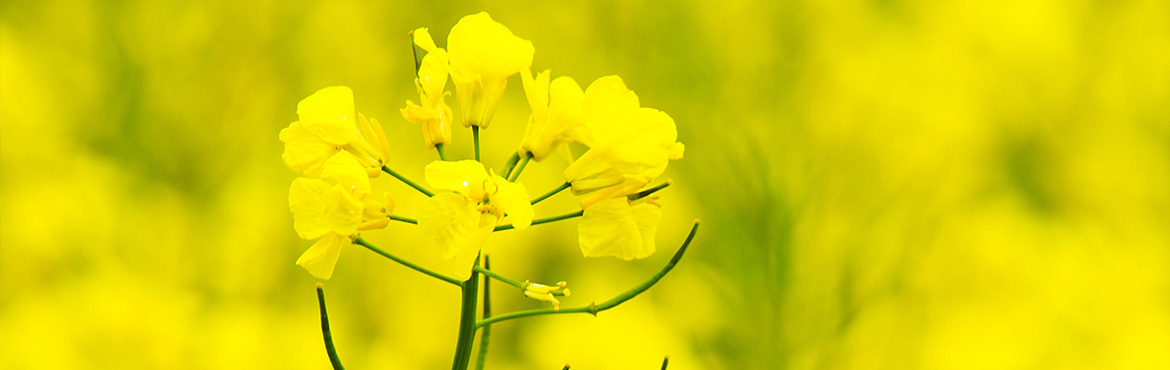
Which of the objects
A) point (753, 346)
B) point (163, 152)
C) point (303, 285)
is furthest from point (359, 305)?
point (753, 346)

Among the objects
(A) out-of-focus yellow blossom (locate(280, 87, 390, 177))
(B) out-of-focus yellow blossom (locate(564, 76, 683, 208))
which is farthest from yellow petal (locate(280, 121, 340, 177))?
(B) out-of-focus yellow blossom (locate(564, 76, 683, 208))

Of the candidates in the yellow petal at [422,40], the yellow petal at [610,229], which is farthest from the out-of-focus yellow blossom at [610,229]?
the yellow petal at [422,40]

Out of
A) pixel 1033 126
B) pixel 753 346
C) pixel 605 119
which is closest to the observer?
pixel 605 119

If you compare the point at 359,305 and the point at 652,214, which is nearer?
the point at 652,214

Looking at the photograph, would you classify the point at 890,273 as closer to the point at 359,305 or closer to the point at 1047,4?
the point at 1047,4

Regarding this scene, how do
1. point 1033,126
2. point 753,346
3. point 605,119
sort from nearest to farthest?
point 605,119 → point 753,346 → point 1033,126
